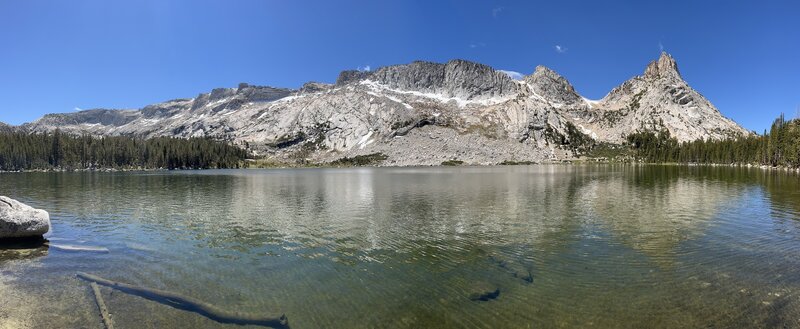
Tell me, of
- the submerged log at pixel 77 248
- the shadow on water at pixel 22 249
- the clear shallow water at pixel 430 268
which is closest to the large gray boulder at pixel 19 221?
the shadow on water at pixel 22 249

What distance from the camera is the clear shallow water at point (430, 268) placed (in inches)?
609

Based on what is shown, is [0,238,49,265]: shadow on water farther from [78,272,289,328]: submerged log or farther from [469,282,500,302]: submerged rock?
[469,282,500,302]: submerged rock

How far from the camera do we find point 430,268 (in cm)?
2222

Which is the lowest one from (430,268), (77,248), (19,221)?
(430,268)

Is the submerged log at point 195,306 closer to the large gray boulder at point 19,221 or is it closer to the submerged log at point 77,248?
the submerged log at point 77,248

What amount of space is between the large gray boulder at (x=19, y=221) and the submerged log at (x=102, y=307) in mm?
15428

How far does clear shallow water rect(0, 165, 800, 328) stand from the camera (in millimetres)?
15477

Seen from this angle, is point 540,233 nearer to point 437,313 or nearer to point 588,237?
point 588,237

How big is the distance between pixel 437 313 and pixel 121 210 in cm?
4867

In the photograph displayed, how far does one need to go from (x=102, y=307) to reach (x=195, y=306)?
149 inches

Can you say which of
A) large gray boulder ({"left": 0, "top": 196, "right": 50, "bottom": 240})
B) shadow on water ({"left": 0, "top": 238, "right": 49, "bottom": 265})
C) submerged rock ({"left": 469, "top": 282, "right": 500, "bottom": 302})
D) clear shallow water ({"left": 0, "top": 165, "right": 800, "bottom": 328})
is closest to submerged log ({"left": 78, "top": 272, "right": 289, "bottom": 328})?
clear shallow water ({"left": 0, "top": 165, "right": 800, "bottom": 328})

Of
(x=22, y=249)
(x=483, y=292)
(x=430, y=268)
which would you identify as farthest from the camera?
(x=22, y=249)

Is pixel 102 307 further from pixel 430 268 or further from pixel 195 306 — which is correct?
pixel 430 268

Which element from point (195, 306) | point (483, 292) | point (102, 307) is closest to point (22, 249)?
point (102, 307)
